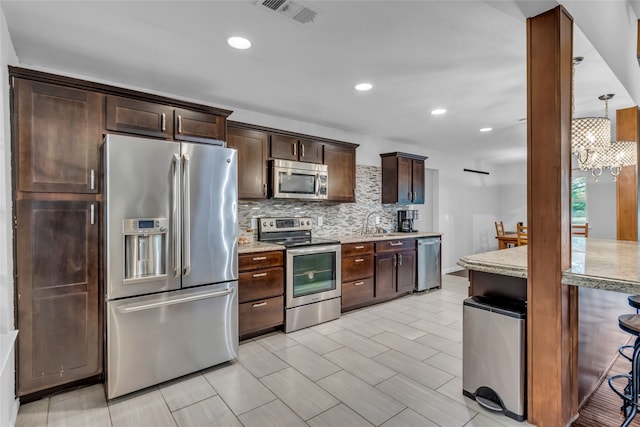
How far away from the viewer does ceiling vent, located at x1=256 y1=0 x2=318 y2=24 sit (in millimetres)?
1775

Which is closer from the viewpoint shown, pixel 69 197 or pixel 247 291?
pixel 69 197

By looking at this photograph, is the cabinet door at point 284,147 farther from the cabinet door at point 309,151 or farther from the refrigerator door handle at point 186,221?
the refrigerator door handle at point 186,221

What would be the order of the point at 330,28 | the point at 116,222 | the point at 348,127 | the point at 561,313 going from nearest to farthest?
the point at 561,313 → the point at 330,28 → the point at 116,222 → the point at 348,127

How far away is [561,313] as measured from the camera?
175 cm

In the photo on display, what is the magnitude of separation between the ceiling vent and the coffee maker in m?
3.96

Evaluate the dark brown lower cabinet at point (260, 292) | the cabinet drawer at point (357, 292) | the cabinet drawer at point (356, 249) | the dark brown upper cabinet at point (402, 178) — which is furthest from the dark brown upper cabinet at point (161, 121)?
the dark brown upper cabinet at point (402, 178)

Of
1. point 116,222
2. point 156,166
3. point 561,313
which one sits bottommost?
point 561,313

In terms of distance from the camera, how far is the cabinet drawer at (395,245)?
4363mm

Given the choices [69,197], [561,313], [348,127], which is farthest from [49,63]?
[561,313]

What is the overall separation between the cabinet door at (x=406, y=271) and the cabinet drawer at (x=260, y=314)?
1961 mm

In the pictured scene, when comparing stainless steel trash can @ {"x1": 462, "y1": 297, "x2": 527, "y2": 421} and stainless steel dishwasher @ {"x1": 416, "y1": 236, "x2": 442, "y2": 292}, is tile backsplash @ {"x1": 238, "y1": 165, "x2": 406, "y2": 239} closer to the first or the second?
stainless steel dishwasher @ {"x1": 416, "y1": 236, "x2": 442, "y2": 292}

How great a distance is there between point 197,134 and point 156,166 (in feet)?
1.80

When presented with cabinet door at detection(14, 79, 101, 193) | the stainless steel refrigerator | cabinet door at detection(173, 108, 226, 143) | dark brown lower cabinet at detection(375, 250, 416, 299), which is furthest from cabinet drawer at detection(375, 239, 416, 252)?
cabinet door at detection(14, 79, 101, 193)

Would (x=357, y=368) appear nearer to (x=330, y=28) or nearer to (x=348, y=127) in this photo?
(x=330, y=28)
